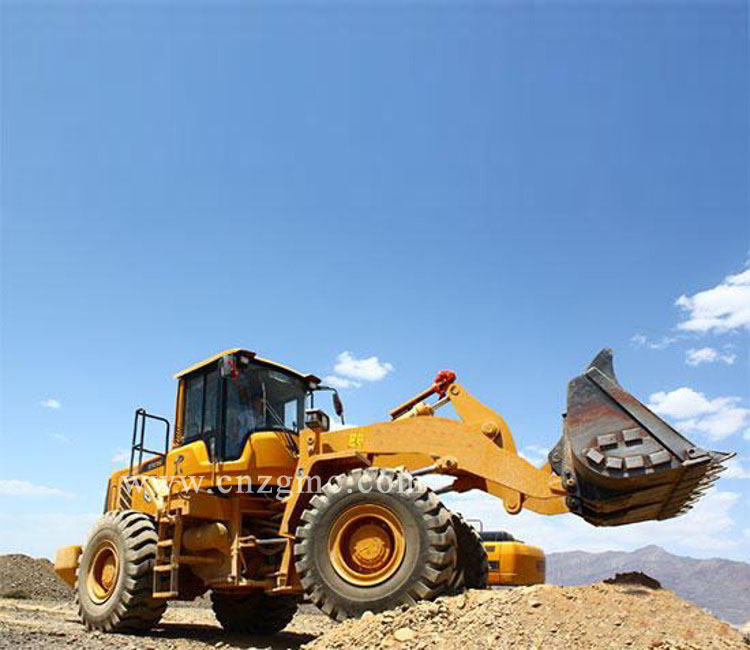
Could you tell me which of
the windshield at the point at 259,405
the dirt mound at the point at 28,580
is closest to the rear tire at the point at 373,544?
the windshield at the point at 259,405

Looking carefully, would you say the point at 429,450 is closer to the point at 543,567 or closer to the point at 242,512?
the point at 242,512

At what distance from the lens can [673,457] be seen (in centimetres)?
676

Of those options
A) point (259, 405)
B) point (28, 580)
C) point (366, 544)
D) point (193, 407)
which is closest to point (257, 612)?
point (193, 407)

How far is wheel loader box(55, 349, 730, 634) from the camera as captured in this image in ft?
23.6

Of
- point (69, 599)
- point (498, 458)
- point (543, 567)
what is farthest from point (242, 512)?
point (69, 599)

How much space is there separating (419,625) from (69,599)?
21065 millimetres

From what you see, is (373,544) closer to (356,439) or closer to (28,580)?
(356,439)

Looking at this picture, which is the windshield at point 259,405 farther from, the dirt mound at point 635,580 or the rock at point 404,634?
the dirt mound at point 635,580

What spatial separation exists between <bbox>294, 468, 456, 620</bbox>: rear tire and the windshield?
2212 mm

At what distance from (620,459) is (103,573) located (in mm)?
7672

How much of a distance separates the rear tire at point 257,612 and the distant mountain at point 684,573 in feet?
203

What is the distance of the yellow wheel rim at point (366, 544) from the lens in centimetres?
757

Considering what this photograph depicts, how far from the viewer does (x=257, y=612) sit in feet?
38.2

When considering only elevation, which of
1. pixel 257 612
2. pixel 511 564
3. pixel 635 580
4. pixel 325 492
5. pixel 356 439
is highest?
pixel 356 439
